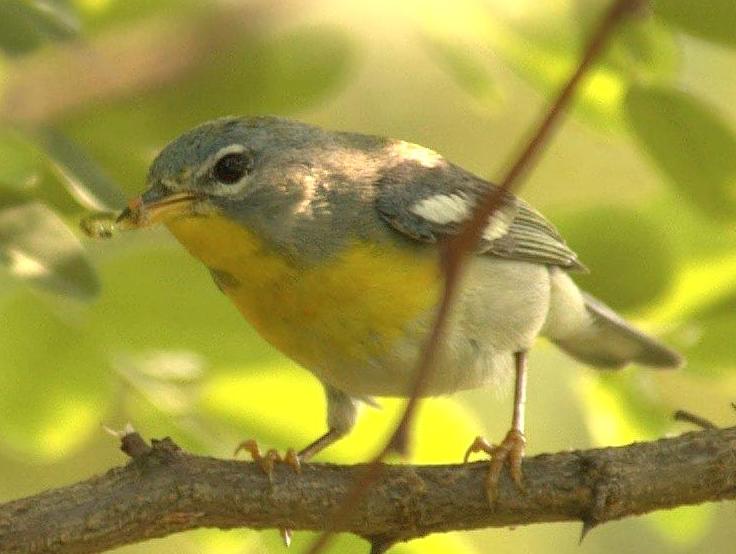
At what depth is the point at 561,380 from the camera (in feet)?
15.0

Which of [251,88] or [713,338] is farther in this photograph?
[713,338]

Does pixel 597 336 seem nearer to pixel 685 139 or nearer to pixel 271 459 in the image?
pixel 685 139

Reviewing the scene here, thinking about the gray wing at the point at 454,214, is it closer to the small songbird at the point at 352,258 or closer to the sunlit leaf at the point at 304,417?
the small songbird at the point at 352,258

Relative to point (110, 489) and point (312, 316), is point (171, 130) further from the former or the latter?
point (110, 489)

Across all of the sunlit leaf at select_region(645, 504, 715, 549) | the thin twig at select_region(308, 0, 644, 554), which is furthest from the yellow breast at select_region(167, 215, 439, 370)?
the thin twig at select_region(308, 0, 644, 554)

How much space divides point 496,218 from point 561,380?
27.8 inches

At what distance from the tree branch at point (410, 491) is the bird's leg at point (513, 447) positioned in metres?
0.03

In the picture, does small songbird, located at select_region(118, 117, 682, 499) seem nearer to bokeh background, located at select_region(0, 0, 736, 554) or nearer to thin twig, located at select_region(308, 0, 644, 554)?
bokeh background, located at select_region(0, 0, 736, 554)

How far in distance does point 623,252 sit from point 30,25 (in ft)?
6.37

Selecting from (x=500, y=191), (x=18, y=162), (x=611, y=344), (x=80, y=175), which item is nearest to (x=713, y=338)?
(x=611, y=344)

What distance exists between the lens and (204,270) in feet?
12.3

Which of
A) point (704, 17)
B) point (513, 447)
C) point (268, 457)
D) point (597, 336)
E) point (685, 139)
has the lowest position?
point (268, 457)

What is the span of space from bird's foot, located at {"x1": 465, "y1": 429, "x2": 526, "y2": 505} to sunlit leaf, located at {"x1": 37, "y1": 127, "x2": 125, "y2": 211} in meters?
1.22

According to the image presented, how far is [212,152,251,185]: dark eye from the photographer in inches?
148
